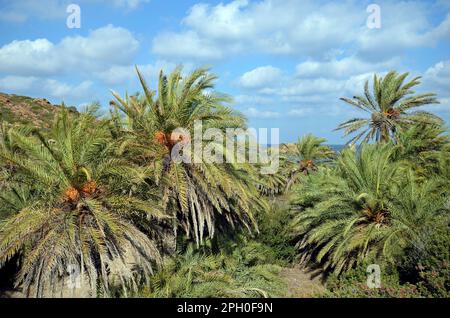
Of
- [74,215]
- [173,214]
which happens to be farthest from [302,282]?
[74,215]

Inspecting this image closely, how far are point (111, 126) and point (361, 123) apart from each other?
16.2 metres

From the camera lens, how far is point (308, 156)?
2820 cm

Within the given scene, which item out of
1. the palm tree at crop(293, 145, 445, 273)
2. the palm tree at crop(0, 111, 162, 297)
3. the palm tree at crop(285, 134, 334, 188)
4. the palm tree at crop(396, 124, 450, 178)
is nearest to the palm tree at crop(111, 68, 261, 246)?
the palm tree at crop(0, 111, 162, 297)

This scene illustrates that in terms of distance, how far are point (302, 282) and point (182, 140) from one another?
24.2 feet

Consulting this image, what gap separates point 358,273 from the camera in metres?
12.5

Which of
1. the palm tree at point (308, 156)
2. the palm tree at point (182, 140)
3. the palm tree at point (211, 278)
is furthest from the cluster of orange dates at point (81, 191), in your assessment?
the palm tree at point (308, 156)

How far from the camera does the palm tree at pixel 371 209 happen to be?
1265cm

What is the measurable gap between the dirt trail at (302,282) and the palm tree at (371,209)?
2.78 feet

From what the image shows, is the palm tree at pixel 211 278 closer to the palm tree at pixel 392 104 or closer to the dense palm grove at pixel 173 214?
the dense palm grove at pixel 173 214

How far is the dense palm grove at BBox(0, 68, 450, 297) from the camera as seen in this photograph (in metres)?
9.86

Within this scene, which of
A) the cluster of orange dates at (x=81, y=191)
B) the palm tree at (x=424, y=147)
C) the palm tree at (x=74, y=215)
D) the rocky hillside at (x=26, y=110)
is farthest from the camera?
the rocky hillside at (x=26, y=110)

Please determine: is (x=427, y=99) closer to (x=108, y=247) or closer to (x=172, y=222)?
(x=172, y=222)

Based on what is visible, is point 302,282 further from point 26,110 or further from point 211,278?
point 26,110
